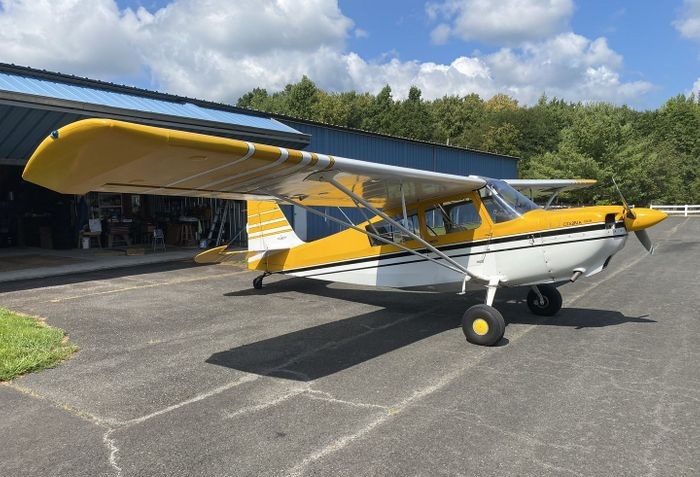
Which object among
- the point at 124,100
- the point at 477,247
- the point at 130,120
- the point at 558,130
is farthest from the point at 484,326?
the point at 558,130

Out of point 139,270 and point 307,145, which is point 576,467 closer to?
point 139,270

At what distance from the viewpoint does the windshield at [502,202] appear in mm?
7125

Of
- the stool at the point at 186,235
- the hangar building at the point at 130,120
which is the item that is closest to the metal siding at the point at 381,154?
the hangar building at the point at 130,120

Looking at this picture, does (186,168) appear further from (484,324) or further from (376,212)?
(484,324)

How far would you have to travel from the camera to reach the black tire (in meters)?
7.81

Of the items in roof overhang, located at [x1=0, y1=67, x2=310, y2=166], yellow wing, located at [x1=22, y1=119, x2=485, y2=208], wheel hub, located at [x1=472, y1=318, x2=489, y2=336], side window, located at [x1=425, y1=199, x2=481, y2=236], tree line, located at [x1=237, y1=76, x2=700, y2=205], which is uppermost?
tree line, located at [x1=237, y1=76, x2=700, y2=205]

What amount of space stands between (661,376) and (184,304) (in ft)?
23.8

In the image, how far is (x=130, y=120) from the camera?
12086 mm

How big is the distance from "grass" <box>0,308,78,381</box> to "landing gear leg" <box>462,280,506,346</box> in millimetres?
4908

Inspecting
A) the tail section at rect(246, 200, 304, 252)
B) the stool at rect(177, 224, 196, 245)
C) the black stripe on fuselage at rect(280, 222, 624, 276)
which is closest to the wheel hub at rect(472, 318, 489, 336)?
the black stripe on fuselage at rect(280, 222, 624, 276)

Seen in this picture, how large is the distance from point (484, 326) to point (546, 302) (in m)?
2.10

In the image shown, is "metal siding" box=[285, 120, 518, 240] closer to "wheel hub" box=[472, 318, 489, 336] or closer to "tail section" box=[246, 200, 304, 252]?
"tail section" box=[246, 200, 304, 252]

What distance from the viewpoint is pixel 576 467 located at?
337 centimetres

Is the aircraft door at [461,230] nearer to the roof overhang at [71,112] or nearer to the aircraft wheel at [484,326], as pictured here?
the aircraft wheel at [484,326]
